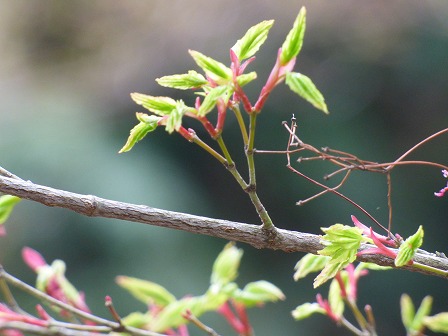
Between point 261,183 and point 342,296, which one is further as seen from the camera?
point 261,183

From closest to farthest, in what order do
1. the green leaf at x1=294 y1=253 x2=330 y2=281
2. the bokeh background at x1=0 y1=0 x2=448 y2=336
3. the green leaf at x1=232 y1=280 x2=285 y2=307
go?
the green leaf at x1=294 y1=253 x2=330 y2=281 < the green leaf at x1=232 y1=280 x2=285 y2=307 < the bokeh background at x1=0 y1=0 x2=448 y2=336

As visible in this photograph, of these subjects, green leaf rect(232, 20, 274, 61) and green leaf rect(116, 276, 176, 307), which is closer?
green leaf rect(232, 20, 274, 61)

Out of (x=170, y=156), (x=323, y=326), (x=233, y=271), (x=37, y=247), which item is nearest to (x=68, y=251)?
(x=37, y=247)

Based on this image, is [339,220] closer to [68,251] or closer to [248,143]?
[68,251]

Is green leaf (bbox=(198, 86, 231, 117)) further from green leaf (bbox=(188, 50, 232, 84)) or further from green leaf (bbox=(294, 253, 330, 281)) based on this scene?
green leaf (bbox=(294, 253, 330, 281))

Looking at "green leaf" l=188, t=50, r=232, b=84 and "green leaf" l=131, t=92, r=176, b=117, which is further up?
"green leaf" l=188, t=50, r=232, b=84

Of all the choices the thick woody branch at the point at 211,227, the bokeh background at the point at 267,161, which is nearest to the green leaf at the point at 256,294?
the thick woody branch at the point at 211,227

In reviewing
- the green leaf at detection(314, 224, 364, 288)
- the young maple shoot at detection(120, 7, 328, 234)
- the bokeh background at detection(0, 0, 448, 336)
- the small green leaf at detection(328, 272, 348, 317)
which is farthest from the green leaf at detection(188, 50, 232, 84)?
the bokeh background at detection(0, 0, 448, 336)
